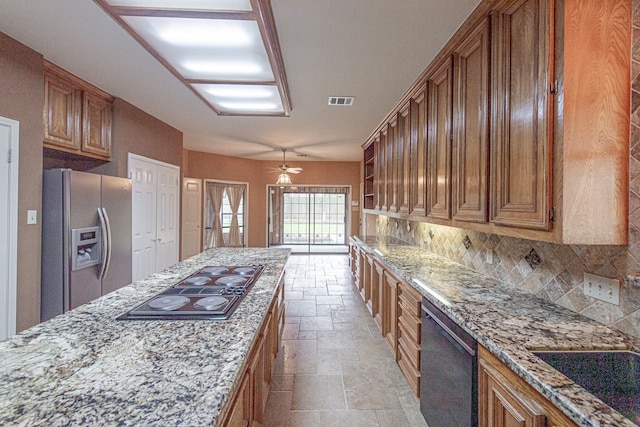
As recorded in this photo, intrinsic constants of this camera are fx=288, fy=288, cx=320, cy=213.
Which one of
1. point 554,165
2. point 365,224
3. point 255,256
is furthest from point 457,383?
point 365,224

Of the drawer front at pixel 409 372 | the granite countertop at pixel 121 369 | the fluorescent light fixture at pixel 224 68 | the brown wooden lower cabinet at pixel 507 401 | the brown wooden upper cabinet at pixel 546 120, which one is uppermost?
the fluorescent light fixture at pixel 224 68

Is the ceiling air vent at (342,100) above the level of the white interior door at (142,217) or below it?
above

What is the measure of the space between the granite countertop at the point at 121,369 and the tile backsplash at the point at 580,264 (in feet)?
5.26

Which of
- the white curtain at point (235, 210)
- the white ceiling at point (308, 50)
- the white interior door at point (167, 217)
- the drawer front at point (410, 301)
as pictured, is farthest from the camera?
the white curtain at point (235, 210)

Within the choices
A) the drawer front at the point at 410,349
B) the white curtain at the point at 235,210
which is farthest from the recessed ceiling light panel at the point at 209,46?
the white curtain at the point at 235,210

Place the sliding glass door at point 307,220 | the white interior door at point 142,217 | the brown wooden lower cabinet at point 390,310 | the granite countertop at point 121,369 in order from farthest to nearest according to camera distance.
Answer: the sliding glass door at point 307,220
the white interior door at point 142,217
the brown wooden lower cabinet at point 390,310
the granite countertop at point 121,369

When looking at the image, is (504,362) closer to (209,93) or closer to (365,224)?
(209,93)

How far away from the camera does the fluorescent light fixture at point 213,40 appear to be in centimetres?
161

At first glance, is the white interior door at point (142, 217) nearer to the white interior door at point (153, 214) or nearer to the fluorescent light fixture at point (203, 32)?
the white interior door at point (153, 214)

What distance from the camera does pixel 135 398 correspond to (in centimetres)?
79

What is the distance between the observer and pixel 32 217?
8.20ft

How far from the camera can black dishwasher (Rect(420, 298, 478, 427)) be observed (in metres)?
1.33

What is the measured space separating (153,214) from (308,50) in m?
3.38

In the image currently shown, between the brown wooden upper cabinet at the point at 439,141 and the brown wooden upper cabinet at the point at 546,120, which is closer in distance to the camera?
the brown wooden upper cabinet at the point at 546,120
